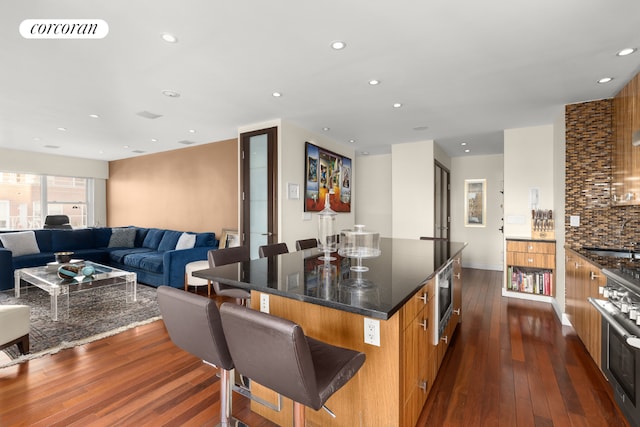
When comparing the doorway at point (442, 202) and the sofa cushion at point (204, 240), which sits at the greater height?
the doorway at point (442, 202)

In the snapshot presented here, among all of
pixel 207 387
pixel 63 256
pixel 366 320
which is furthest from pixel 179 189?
pixel 366 320

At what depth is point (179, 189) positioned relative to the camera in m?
6.51

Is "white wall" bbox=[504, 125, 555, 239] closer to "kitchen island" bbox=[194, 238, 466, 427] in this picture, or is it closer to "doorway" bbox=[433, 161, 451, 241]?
"doorway" bbox=[433, 161, 451, 241]

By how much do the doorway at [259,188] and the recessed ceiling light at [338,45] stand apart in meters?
2.11

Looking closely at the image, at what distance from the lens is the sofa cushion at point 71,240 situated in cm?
566

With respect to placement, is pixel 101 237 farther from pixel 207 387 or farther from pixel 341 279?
pixel 341 279

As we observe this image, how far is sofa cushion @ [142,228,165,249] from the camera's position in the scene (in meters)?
6.00

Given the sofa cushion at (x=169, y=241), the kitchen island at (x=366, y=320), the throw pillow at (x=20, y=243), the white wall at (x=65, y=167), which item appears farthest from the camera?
the white wall at (x=65, y=167)

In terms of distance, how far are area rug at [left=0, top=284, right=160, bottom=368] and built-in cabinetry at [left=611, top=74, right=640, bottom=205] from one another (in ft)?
16.9

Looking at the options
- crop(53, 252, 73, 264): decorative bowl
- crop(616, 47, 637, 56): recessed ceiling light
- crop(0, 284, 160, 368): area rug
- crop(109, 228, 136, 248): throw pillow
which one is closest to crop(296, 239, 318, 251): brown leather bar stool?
crop(0, 284, 160, 368): area rug

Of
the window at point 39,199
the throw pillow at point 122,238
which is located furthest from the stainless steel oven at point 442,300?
the window at point 39,199

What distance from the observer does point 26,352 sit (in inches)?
99.4

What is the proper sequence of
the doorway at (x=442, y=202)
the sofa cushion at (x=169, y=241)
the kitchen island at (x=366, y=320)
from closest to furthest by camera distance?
the kitchen island at (x=366, y=320), the sofa cushion at (x=169, y=241), the doorway at (x=442, y=202)

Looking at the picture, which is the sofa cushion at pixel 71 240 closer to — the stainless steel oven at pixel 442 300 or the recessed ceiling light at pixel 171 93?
the recessed ceiling light at pixel 171 93
